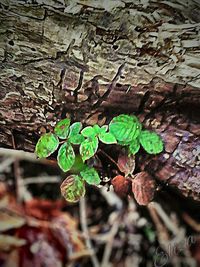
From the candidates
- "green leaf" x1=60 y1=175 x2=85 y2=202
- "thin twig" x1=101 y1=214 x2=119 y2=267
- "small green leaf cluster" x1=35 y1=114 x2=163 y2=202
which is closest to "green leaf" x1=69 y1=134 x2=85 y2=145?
"small green leaf cluster" x1=35 y1=114 x2=163 y2=202

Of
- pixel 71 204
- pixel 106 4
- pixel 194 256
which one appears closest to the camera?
pixel 106 4

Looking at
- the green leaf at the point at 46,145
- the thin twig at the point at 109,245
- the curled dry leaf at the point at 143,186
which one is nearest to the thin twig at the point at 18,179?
the thin twig at the point at 109,245

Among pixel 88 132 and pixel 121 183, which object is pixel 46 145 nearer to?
pixel 88 132

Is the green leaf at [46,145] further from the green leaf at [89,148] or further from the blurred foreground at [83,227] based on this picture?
the blurred foreground at [83,227]

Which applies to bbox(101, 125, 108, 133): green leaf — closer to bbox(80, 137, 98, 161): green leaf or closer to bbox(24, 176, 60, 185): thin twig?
bbox(80, 137, 98, 161): green leaf

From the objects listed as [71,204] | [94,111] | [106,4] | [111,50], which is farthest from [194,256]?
[106,4]

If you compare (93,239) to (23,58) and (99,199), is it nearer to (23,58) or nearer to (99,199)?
(99,199)
